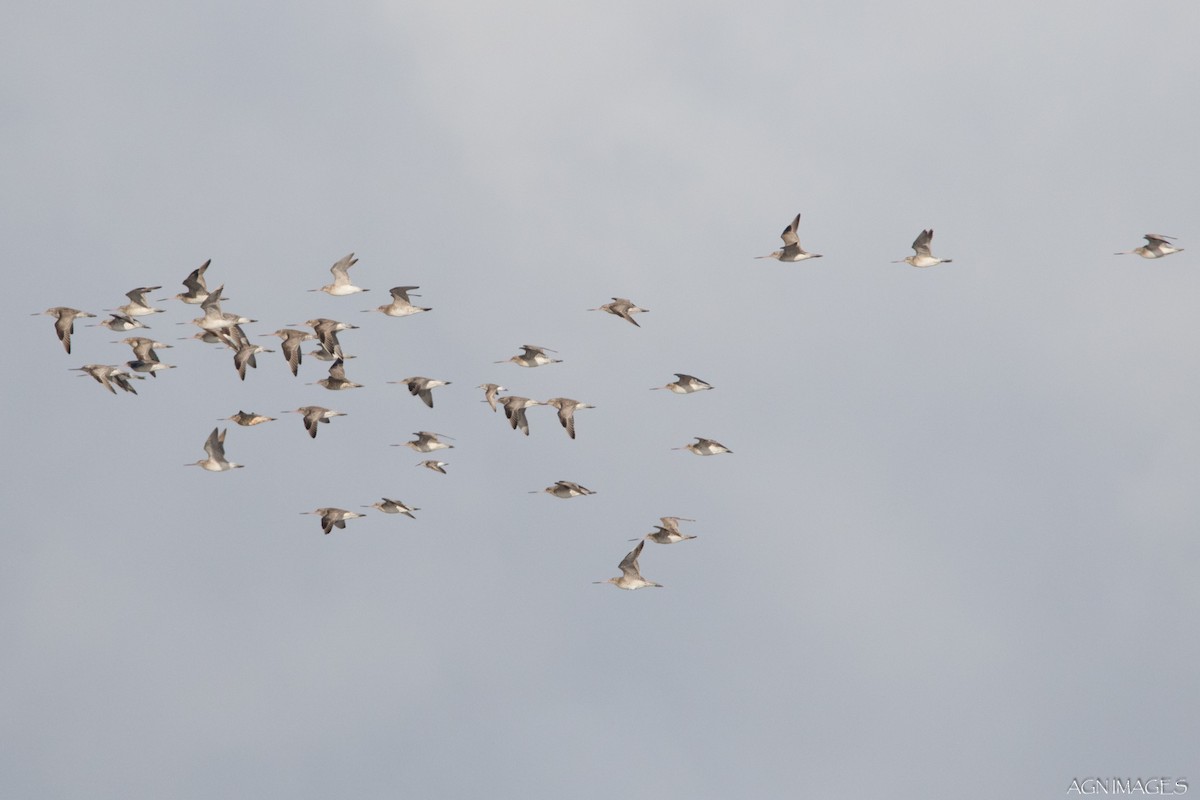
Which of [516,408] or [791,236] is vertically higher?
[791,236]

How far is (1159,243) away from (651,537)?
15874 millimetres

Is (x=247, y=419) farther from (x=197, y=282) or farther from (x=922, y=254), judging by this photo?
(x=922, y=254)

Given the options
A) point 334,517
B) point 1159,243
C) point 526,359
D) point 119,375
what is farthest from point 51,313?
point 1159,243

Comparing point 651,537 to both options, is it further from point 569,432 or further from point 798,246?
point 798,246

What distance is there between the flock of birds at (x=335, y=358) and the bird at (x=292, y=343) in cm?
3

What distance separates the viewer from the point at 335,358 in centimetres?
4722

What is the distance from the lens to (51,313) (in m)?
47.2

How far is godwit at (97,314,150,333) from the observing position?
157 ft

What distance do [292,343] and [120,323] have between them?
19.3 feet

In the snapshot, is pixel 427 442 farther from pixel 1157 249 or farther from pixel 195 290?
pixel 1157 249

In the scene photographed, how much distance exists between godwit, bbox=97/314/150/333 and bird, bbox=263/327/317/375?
181 inches

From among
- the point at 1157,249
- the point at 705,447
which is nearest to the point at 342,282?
the point at 705,447

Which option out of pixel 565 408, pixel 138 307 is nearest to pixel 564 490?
pixel 565 408

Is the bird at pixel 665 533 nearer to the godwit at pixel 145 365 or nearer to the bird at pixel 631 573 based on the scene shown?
the bird at pixel 631 573
